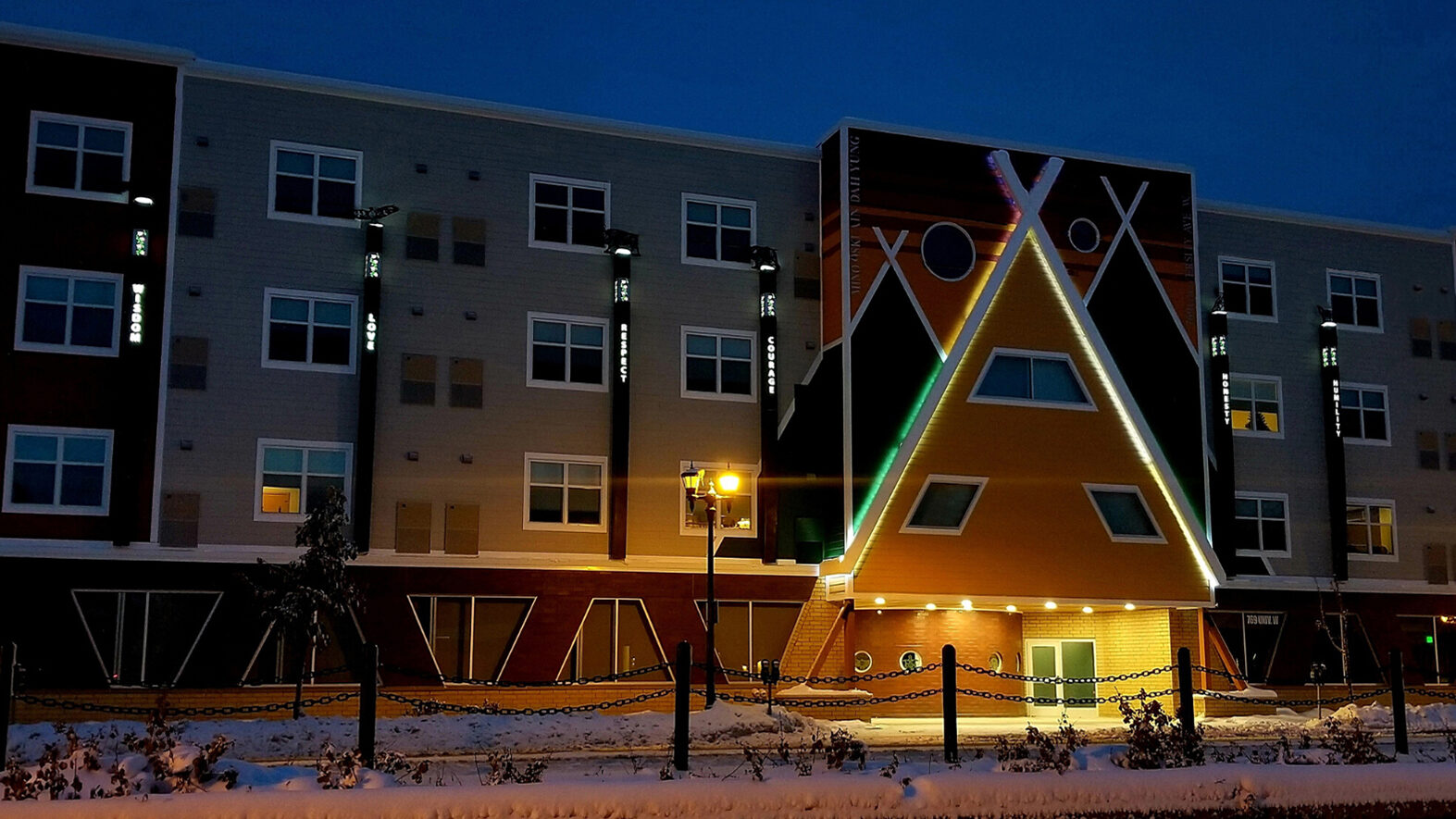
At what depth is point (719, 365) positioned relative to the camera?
34.5 meters

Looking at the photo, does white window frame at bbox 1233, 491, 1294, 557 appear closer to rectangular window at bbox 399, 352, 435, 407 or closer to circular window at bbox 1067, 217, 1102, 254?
circular window at bbox 1067, 217, 1102, 254

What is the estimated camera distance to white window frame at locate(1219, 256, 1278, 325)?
129 ft

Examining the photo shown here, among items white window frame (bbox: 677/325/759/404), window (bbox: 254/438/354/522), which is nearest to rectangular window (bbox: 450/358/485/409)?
window (bbox: 254/438/354/522)

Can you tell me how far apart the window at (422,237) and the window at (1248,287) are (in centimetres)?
2025

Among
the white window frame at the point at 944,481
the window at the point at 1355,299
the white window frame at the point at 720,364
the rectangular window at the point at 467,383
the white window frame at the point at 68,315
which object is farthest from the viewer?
the window at the point at 1355,299

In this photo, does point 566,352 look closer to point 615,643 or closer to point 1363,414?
point 615,643

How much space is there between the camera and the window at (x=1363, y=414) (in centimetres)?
4012

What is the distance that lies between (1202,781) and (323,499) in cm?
2203

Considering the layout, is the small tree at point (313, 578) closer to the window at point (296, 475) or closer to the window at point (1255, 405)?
the window at point (296, 475)

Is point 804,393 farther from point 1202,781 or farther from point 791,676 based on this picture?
point 1202,781

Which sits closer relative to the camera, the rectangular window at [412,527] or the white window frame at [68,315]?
the white window frame at [68,315]

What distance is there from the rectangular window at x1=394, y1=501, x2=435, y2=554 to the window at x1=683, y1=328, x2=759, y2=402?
6442 mm

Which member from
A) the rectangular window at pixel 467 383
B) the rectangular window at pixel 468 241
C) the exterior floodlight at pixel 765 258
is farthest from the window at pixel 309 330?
the exterior floodlight at pixel 765 258

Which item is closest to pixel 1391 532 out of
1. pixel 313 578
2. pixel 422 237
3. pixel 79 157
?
pixel 422 237
